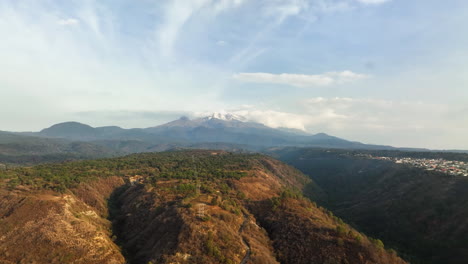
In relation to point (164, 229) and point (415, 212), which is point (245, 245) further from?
point (415, 212)

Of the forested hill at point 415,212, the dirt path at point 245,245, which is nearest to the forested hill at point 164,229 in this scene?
the dirt path at point 245,245

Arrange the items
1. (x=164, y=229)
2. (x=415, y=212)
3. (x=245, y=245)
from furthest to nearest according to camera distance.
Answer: (x=415, y=212) → (x=164, y=229) → (x=245, y=245)

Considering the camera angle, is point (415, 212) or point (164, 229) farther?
point (415, 212)

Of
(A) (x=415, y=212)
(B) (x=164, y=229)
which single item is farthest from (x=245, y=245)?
(A) (x=415, y=212)

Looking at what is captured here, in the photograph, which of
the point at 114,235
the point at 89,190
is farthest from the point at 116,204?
the point at 114,235

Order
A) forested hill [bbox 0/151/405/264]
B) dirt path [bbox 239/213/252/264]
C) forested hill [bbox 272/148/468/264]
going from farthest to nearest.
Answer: forested hill [bbox 272/148/468/264]
forested hill [bbox 0/151/405/264]
dirt path [bbox 239/213/252/264]

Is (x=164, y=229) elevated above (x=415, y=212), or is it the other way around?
(x=164, y=229)

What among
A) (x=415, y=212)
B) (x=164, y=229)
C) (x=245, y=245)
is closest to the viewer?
(x=245, y=245)

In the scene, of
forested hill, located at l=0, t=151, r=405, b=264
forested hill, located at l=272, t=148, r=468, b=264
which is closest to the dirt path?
forested hill, located at l=0, t=151, r=405, b=264

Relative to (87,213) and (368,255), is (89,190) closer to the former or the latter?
(87,213)

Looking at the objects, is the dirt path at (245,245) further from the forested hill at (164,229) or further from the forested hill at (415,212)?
the forested hill at (415,212)

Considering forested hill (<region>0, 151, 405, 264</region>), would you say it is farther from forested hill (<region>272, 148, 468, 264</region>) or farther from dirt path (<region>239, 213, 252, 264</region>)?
forested hill (<region>272, 148, 468, 264</region>)
